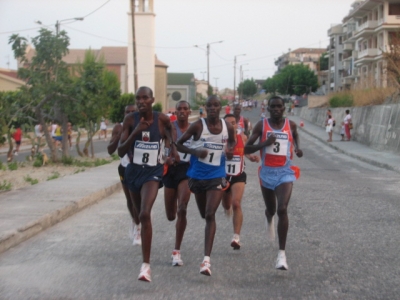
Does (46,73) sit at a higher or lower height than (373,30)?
lower

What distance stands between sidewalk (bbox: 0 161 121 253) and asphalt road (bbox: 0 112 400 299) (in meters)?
0.18

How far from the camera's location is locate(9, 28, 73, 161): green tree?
68.0 feet

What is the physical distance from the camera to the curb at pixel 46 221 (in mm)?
8602

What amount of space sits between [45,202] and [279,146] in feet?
19.6

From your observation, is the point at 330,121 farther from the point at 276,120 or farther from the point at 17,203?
the point at 276,120

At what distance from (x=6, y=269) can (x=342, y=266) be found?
147 inches

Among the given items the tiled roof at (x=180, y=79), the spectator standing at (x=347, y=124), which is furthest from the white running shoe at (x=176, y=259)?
the tiled roof at (x=180, y=79)

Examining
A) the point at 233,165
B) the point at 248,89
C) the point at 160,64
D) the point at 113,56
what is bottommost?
the point at 233,165

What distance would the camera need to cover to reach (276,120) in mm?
7582

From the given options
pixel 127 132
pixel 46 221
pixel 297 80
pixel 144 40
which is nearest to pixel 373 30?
pixel 144 40

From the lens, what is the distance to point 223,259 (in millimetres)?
7609

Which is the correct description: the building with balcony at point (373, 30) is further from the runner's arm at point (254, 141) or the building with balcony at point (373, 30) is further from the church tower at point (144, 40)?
the runner's arm at point (254, 141)

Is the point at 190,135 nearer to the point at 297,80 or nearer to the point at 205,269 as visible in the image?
the point at 205,269

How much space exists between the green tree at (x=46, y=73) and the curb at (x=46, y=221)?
7510mm
